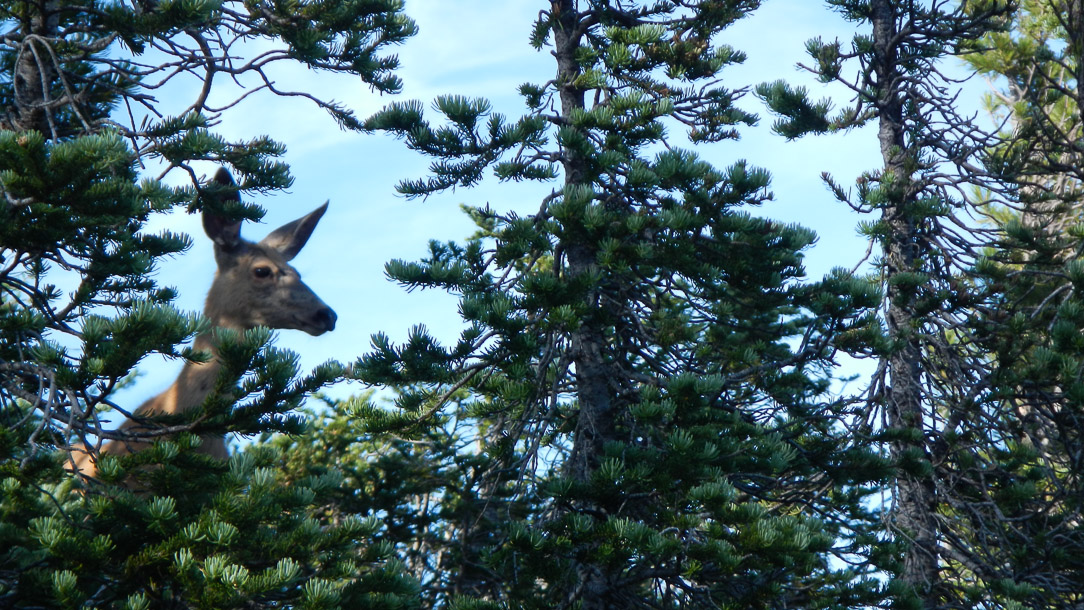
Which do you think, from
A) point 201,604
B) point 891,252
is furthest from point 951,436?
point 201,604

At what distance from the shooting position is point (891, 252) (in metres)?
12.6

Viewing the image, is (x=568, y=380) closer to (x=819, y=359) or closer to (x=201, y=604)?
(x=819, y=359)

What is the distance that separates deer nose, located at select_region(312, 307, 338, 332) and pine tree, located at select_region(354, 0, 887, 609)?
1.11 metres

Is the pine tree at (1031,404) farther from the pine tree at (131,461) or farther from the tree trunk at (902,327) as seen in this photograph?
the pine tree at (131,461)

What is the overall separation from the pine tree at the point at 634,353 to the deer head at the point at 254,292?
4.21 feet

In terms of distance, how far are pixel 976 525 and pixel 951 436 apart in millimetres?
1117

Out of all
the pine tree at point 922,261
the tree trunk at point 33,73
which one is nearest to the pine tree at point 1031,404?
the pine tree at point 922,261

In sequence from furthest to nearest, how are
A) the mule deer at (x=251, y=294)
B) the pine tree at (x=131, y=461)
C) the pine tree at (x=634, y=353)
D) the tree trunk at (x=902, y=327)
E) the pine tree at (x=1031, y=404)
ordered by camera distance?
the tree trunk at (x=902, y=327) → the pine tree at (x=1031, y=404) → the mule deer at (x=251, y=294) → the pine tree at (x=634, y=353) → the pine tree at (x=131, y=461)

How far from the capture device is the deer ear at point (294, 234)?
408 inches

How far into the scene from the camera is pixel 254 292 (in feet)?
30.9

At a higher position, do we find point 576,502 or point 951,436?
Answer: point 951,436

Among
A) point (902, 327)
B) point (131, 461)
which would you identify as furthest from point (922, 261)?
point (131, 461)

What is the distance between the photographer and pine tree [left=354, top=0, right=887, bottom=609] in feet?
24.8

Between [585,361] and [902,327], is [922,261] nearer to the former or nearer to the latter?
[902,327]
